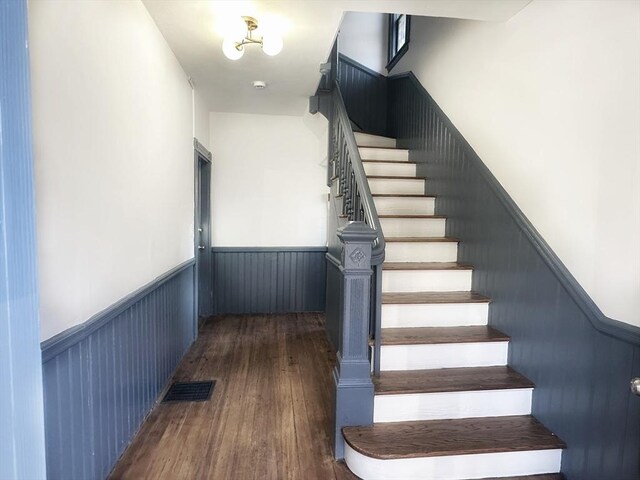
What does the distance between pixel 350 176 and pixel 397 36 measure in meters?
2.92

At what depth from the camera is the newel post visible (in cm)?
196

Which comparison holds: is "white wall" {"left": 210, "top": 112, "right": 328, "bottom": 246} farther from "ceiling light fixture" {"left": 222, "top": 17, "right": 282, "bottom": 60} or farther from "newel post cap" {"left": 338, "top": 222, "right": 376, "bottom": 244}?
"newel post cap" {"left": 338, "top": 222, "right": 376, "bottom": 244}

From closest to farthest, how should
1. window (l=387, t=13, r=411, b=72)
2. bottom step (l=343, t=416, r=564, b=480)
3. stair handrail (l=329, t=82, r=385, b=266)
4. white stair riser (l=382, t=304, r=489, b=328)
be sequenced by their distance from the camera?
1. bottom step (l=343, t=416, r=564, b=480)
2. stair handrail (l=329, t=82, r=385, b=266)
3. white stair riser (l=382, t=304, r=489, b=328)
4. window (l=387, t=13, r=411, b=72)

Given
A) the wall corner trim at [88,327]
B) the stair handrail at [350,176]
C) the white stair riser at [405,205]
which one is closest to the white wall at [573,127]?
the white stair riser at [405,205]

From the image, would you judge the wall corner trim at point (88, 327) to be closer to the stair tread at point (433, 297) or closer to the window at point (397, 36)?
the stair tread at point (433, 297)

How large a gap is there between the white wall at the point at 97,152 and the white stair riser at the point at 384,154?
2.00m

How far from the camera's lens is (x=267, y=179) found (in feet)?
15.7

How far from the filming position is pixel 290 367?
3.20m

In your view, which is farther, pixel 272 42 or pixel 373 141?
pixel 373 141

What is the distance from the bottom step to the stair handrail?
2.46 ft

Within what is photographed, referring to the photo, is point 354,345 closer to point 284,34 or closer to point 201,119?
point 284,34

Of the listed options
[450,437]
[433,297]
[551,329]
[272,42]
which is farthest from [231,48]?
[450,437]

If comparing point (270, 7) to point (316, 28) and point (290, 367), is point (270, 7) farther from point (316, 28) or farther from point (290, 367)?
point (290, 367)

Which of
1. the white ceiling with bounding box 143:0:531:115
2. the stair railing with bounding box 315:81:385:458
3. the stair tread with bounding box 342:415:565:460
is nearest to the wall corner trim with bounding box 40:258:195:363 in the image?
the stair railing with bounding box 315:81:385:458
